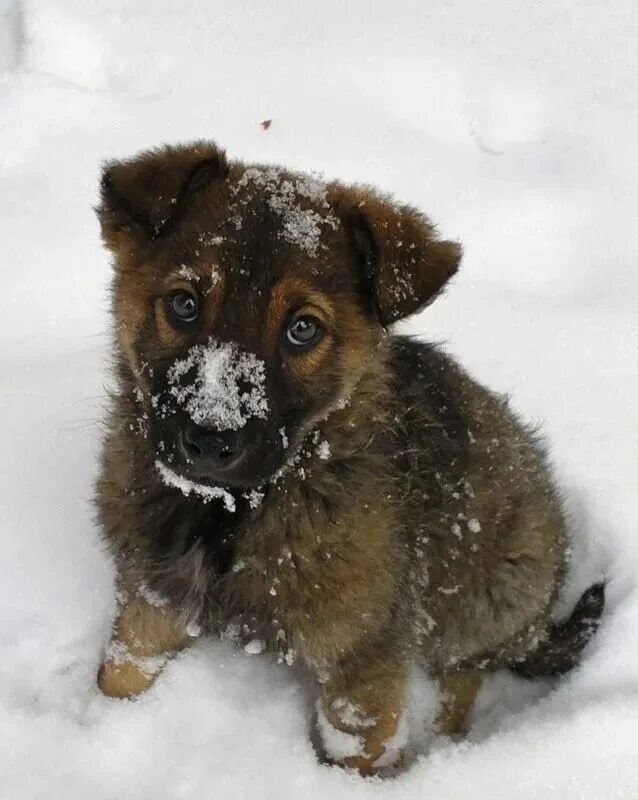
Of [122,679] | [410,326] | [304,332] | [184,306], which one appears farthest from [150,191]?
[410,326]

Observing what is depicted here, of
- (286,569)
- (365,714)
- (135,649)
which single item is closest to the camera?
(286,569)

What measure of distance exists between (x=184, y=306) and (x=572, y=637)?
191cm

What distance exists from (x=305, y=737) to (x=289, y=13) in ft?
13.9

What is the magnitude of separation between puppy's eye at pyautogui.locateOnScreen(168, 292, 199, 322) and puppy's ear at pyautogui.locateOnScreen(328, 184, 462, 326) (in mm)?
482

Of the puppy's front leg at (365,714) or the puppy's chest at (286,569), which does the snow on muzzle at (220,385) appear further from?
the puppy's front leg at (365,714)

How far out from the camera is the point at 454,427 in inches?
113

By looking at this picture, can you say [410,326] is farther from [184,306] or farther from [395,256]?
[184,306]

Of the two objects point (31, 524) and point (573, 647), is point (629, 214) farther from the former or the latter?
point (31, 524)

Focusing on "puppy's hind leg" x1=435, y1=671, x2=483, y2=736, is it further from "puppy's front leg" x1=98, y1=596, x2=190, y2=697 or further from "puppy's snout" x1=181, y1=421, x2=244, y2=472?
"puppy's snout" x1=181, y1=421, x2=244, y2=472

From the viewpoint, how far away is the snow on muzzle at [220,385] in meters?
2.15

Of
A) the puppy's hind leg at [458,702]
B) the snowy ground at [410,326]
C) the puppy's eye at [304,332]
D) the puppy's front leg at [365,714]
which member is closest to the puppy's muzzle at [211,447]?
the puppy's eye at [304,332]

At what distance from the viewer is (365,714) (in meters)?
2.83

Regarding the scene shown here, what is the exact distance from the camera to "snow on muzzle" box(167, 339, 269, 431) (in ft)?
7.06

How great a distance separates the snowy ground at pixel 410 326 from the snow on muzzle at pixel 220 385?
138cm
